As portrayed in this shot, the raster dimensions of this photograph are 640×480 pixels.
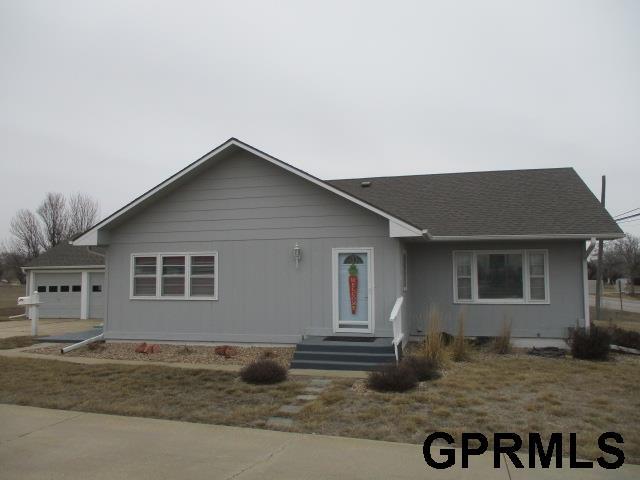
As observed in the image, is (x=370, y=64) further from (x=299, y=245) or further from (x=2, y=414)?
(x=2, y=414)

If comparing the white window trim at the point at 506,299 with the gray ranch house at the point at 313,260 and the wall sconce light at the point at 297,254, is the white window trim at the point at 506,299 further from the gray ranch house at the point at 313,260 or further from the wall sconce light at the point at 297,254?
the wall sconce light at the point at 297,254

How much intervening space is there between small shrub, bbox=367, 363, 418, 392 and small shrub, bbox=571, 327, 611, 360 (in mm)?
5111

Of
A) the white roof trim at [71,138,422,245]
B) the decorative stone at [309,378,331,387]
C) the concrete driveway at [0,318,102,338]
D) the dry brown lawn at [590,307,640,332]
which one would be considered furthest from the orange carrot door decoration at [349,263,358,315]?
the concrete driveway at [0,318,102,338]

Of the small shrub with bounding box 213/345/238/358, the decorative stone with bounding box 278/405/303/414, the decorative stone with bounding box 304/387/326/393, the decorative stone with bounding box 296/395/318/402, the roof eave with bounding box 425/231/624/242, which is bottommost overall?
the decorative stone with bounding box 278/405/303/414

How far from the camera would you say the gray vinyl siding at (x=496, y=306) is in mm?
13500

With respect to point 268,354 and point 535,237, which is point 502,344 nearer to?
point 535,237

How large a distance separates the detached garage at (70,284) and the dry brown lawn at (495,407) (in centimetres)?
1744

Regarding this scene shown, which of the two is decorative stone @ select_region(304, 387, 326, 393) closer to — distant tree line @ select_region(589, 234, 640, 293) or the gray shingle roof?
the gray shingle roof

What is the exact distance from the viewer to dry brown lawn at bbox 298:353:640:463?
630 cm

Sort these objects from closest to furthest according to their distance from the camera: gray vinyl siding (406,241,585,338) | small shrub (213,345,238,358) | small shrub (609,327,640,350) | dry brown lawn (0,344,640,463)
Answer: dry brown lawn (0,344,640,463)
small shrub (213,345,238,358)
small shrub (609,327,640,350)
gray vinyl siding (406,241,585,338)

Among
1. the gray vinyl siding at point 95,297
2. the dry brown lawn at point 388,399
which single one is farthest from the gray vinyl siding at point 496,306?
the gray vinyl siding at point 95,297

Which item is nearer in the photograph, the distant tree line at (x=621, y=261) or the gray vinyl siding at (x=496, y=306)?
the gray vinyl siding at (x=496, y=306)

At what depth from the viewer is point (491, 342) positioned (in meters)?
13.3

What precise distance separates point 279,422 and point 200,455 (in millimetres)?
1397
